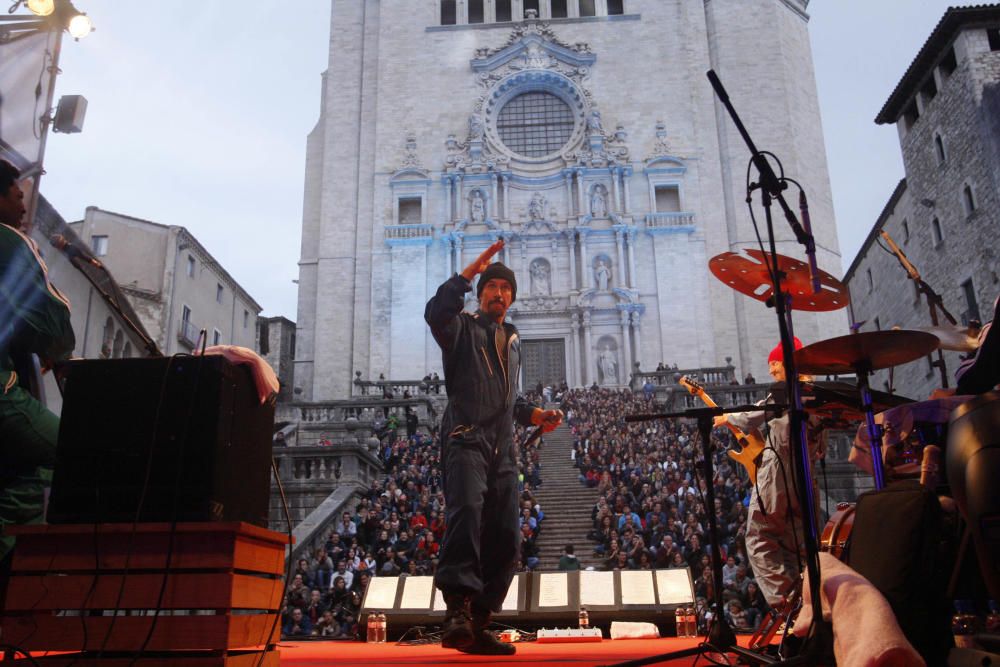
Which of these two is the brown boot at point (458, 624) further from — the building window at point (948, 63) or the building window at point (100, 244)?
the building window at point (100, 244)

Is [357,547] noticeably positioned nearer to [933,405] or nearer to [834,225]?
[933,405]

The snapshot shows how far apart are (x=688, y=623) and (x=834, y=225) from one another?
32.3m

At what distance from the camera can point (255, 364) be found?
152 inches

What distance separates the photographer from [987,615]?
4.08 m

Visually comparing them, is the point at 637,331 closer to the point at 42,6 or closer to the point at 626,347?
the point at 626,347

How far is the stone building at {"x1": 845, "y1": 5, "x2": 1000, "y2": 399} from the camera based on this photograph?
83.5ft

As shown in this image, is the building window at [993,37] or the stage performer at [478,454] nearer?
the stage performer at [478,454]

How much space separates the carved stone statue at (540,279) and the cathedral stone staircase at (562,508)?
520 inches

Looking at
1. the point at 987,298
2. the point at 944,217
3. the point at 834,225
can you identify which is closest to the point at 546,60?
the point at 834,225

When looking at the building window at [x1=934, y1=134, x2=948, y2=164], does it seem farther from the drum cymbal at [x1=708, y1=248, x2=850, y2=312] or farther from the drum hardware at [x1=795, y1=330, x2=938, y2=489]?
the drum hardware at [x1=795, y1=330, x2=938, y2=489]

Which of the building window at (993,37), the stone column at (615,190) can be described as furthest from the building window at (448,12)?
the building window at (993,37)

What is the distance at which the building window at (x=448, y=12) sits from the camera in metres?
39.1

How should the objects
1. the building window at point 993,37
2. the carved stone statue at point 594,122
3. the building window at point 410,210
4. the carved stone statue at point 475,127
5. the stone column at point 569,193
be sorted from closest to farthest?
the building window at point 993,37 < the stone column at point 569,193 < the building window at point 410,210 < the carved stone statue at point 594,122 < the carved stone statue at point 475,127

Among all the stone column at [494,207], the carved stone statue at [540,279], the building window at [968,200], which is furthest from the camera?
the stone column at [494,207]
